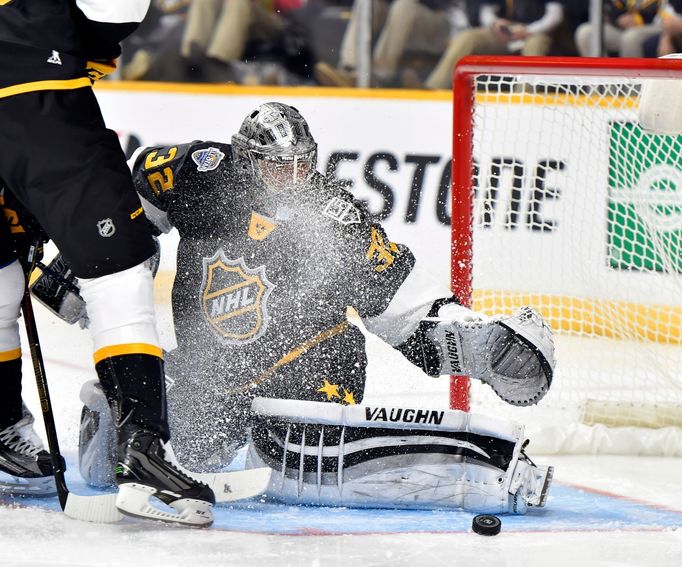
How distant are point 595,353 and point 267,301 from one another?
4.75 feet

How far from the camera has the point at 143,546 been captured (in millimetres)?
2562

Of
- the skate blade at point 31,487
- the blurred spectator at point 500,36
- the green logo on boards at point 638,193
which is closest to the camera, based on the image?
the skate blade at point 31,487

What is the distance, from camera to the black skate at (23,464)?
2953 mm

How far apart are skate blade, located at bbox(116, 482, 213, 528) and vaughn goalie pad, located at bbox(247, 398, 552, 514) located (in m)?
0.29

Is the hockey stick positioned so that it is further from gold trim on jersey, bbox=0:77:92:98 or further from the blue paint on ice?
gold trim on jersey, bbox=0:77:92:98

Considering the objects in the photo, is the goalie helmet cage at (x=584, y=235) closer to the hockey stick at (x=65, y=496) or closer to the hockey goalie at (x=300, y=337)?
the hockey goalie at (x=300, y=337)

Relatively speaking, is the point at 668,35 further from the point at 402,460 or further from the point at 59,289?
the point at 59,289

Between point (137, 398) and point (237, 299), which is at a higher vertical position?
point (237, 299)

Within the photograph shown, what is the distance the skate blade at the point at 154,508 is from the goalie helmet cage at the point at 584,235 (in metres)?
1.38

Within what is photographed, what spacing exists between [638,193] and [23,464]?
2167 millimetres

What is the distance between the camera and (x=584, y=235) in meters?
4.15

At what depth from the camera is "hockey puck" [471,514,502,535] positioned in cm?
267

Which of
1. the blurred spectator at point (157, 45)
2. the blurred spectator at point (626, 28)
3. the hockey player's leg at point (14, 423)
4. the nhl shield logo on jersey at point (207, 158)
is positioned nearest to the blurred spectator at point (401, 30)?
the blurred spectator at point (626, 28)

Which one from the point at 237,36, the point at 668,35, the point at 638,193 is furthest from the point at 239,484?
the point at 237,36
